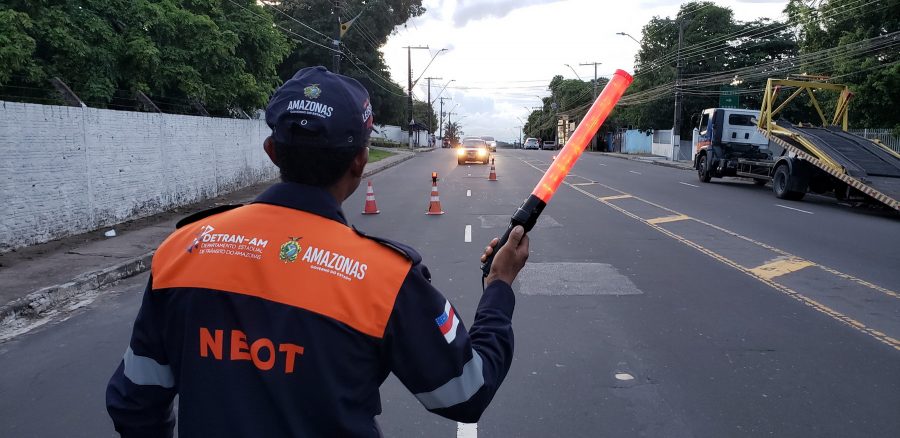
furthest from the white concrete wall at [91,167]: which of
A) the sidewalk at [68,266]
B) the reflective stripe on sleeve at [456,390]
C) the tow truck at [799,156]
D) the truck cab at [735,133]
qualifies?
the truck cab at [735,133]

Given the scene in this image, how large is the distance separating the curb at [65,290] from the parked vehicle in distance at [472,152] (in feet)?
90.4

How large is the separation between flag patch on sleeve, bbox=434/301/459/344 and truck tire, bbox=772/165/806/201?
61.9ft

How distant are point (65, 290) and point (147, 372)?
268 inches

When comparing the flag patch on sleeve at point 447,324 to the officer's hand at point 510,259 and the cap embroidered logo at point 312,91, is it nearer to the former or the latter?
the officer's hand at point 510,259

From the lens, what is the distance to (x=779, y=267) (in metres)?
8.80

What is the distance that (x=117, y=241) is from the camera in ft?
34.3

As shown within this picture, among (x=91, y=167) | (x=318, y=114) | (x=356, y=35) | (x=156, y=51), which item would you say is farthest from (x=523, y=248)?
(x=356, y=35)

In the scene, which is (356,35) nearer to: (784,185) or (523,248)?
(784,185)

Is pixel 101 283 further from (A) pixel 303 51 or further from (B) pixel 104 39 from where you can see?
(A) pixel 303 51

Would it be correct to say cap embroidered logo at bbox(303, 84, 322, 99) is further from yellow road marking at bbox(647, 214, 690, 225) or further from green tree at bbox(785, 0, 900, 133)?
green tree at bbox(785, 0, 900, 133)

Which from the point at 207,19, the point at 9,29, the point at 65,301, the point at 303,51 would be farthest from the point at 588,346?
the point at 303,51

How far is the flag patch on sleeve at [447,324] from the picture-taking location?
1545 millimetres

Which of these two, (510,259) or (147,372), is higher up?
(510,259)

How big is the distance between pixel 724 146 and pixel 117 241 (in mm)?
20118
